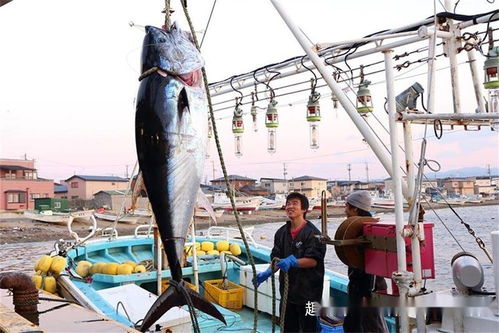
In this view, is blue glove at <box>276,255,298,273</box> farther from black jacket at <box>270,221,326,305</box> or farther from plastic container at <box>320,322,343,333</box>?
plastic container at <box>320,322,343,333</box>

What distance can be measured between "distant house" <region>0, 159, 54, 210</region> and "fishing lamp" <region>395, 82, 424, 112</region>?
50047 mm

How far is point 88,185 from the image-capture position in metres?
61.4

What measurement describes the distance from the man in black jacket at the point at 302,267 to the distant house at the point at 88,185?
194 feet

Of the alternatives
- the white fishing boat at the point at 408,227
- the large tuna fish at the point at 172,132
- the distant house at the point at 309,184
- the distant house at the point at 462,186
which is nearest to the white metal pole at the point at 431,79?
the white fishing boat at the point at 408,227

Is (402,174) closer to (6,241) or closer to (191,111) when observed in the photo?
(191,111)

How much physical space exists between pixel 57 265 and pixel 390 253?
5974 millimetres

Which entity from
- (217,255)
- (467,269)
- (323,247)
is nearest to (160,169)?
(323,247)

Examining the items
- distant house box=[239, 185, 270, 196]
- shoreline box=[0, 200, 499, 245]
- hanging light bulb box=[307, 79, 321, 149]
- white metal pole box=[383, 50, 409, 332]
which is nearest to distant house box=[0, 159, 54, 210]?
shoreline box=[0, 200, 499, 245]

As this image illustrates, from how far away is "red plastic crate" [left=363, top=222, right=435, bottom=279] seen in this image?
374 centimetres

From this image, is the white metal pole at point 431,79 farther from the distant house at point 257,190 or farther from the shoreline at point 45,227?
the distant house at point 257,190

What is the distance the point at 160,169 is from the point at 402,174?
7.34 ft

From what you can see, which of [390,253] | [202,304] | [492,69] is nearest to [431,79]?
[492,69]

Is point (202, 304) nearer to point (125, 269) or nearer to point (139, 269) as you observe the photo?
point (125, 269)

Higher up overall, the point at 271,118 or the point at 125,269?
the point at 271,118
